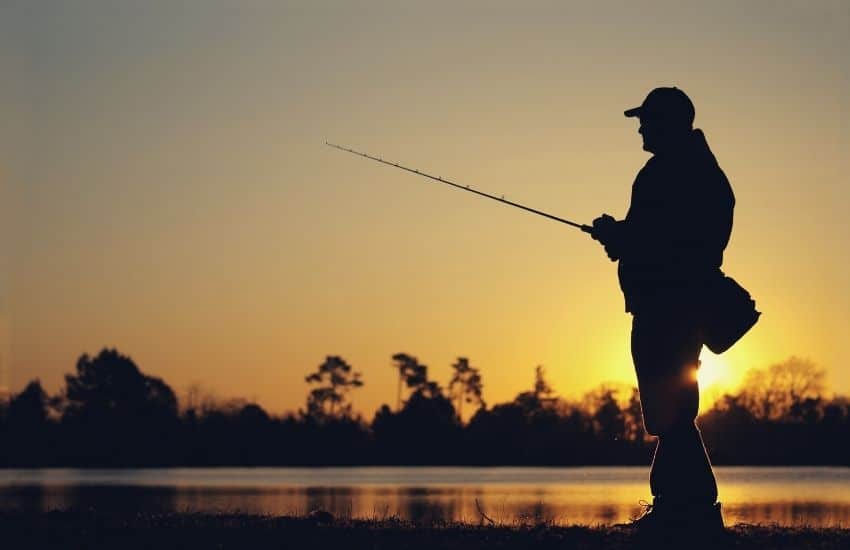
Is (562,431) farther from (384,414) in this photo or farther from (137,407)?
(137,407)

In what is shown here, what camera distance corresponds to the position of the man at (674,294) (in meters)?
13.5

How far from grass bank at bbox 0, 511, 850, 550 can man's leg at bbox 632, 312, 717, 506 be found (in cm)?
59

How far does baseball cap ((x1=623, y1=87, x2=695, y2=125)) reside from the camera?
14.0 meters

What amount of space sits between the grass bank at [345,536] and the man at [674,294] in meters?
0.57

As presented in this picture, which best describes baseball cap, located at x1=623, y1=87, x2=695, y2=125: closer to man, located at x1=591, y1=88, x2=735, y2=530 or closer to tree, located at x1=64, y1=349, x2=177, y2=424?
man, located at x1=591, y1=88, x2=735, y2=530

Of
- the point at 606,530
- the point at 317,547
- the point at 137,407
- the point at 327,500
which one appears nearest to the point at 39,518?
the point at 317,547

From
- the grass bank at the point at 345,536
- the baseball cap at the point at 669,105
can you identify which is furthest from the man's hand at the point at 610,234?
the grass bank at the point at 345,536

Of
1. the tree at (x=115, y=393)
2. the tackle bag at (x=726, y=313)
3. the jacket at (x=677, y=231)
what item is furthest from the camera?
the tree at (x=115, y=393)

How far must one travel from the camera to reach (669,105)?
551 inches

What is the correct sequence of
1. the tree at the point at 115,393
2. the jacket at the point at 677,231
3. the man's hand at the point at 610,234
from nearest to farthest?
the jacket at the point at 677,231
the man's hand at the point at 610,234
the tree at the point at 115,393

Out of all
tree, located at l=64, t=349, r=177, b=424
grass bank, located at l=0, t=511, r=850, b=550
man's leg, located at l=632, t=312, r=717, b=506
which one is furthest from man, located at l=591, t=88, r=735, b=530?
tree, located at l=64, t=349, r=177, b=424

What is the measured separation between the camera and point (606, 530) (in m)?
14.8

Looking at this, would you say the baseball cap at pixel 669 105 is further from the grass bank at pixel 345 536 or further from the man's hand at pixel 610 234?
the grass bank at pixel 345 536

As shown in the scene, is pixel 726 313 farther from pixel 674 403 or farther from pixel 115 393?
pixel 115 393
